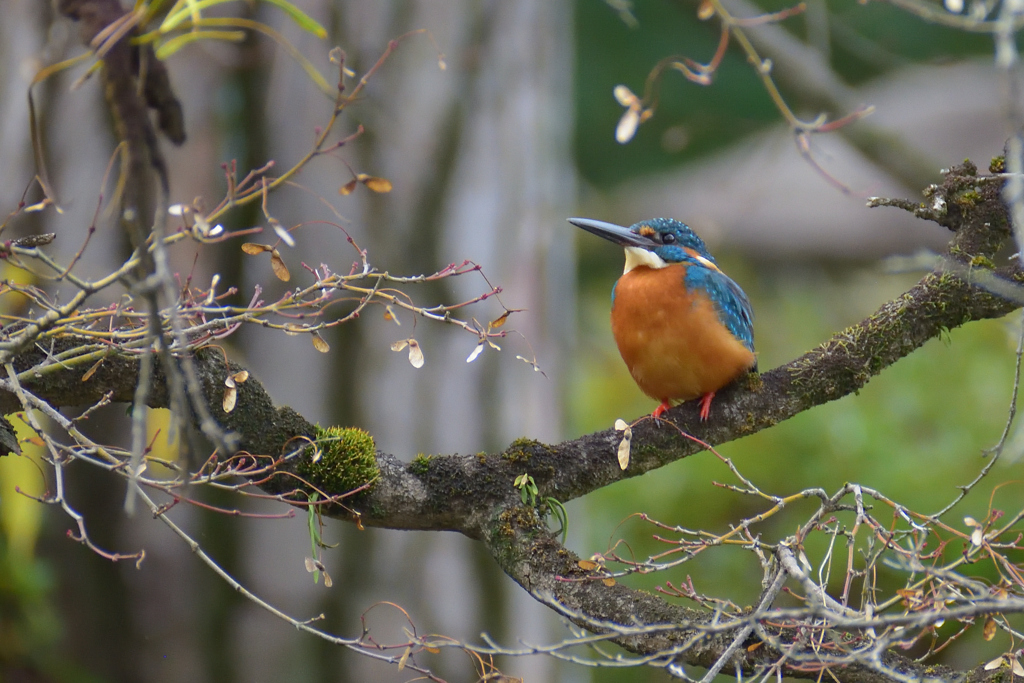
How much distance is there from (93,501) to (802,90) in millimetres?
4242

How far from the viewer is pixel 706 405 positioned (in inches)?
82.1

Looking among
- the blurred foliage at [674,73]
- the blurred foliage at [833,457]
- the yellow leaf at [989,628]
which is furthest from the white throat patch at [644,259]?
the blurred foliage at [674,73]

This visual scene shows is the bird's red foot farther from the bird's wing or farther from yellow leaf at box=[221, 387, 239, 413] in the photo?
yellow leaf at box=[221, 387, 239, 413]

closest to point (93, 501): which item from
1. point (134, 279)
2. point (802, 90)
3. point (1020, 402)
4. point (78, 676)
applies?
point (78, 676)

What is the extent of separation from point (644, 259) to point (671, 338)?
1.25ft

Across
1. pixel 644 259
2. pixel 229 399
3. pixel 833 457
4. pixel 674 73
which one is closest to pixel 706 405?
pixel 644 259

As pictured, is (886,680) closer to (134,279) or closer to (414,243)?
(134,279)

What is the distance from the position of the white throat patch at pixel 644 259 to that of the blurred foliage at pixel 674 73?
5.12 metres

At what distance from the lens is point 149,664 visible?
145 inches

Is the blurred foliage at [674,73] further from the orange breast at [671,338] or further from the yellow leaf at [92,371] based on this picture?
the yellow leaf at [92,371]

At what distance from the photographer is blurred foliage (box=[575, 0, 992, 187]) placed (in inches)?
305

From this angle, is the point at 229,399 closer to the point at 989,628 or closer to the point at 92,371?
the point at 92,371

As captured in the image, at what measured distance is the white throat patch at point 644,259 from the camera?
264 centimetres

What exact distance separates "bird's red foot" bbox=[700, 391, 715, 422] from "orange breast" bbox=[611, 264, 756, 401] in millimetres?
29
